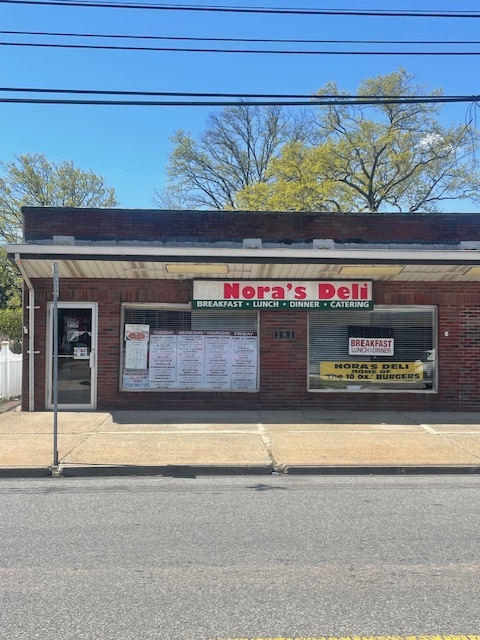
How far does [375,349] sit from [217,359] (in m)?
3.39

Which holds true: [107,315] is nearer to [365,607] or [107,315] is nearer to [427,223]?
[427,223]

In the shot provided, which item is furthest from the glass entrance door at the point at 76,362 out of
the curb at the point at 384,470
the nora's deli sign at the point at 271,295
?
the curb at the point at 384,470

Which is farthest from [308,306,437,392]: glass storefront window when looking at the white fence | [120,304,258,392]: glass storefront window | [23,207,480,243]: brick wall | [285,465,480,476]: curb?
the white fence

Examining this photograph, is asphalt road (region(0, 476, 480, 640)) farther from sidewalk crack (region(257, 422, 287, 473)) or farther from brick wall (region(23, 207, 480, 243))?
brick wall (region(23, 207, 480, 243))

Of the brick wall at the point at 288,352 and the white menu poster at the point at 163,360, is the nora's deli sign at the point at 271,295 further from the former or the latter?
the white menu poster at the point at 163,360

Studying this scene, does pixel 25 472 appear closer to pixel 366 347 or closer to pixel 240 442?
pixel 240 442

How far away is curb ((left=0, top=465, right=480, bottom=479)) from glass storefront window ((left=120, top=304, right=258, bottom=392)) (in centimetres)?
449

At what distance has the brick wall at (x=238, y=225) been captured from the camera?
11234mm

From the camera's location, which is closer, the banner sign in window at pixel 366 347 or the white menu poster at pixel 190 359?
the white menu poster at pixel 190 359

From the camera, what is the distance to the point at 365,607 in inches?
137

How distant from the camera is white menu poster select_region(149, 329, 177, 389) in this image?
11547mm

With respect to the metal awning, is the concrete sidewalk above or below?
below

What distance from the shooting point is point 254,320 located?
11.7 m

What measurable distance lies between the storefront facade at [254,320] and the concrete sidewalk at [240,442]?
0.62 m
